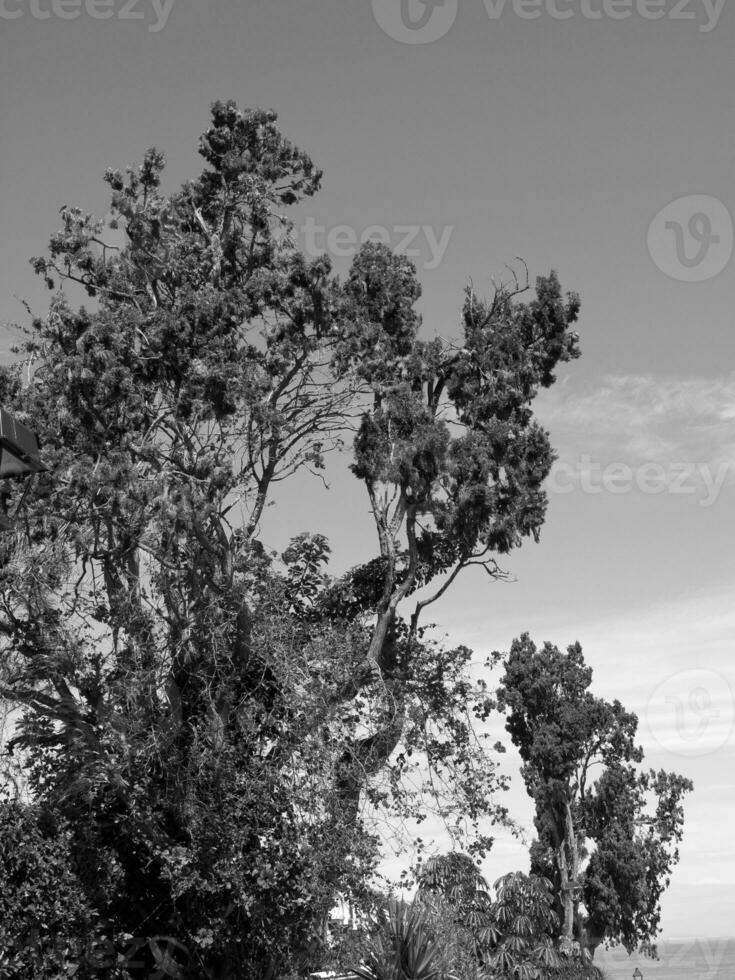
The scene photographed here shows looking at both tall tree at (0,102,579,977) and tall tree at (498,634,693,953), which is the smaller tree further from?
tall tree at (498,634,693,953)

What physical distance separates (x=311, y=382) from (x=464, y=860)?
764cm

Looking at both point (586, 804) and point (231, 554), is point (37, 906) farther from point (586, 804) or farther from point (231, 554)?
point (586, 804)

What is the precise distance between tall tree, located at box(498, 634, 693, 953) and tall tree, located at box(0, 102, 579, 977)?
22.9m

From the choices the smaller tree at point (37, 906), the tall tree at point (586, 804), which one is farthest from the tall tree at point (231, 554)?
the tall tree at point (586, 804)

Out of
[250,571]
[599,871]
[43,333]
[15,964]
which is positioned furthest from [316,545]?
[599,871]

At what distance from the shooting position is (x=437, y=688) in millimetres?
17453

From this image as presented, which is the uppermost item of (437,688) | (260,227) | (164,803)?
(260,227)

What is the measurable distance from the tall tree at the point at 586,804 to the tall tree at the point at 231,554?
Result: 75.2 feet

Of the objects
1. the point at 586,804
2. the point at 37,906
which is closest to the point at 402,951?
the point at 37,906

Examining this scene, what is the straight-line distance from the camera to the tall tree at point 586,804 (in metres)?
37.2

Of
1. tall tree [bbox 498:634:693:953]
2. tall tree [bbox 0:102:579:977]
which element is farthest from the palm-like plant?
tall tree [bbox 498:634:693:953]

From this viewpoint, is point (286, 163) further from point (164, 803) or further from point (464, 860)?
point (464, 860)

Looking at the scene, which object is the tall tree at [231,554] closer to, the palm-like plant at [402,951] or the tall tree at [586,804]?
the palm-like plant at [402,951]

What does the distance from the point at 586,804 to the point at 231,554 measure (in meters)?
27.7
